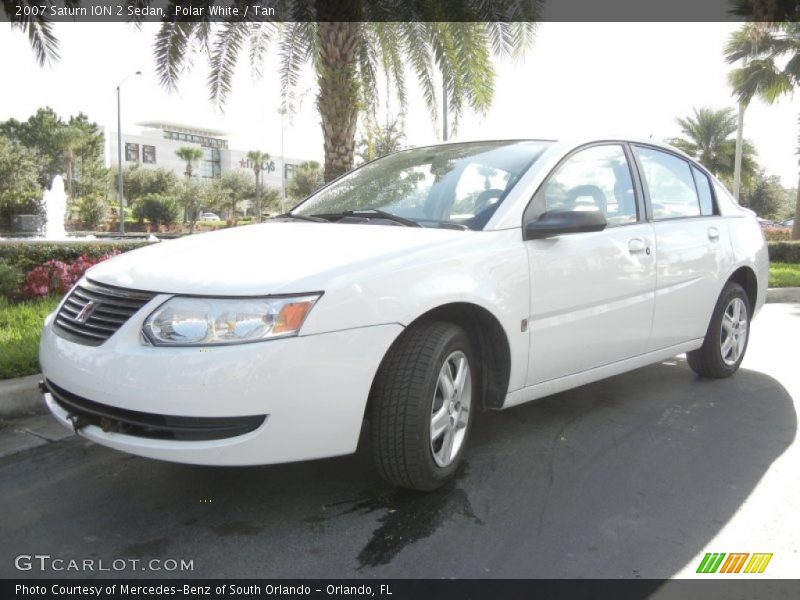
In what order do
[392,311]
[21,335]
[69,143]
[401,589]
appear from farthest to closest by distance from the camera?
[69,143]
[21,335]
[392,311]
[401,589]

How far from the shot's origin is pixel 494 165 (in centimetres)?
374

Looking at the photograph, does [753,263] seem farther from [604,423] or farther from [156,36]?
Answer: [156,36]

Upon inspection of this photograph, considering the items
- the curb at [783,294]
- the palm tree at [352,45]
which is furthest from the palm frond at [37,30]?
the curb at [783,294]

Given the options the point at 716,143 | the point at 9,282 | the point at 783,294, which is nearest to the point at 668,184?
the point at 9,282

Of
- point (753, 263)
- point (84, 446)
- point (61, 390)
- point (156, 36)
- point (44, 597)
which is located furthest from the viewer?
point (156, 36)

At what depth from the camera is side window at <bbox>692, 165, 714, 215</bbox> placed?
483 centimetres

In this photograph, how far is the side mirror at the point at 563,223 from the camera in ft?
10.9

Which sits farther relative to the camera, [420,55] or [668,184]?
[420,55]

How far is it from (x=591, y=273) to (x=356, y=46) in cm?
603

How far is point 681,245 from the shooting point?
4.34 m

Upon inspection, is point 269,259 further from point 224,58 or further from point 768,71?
point 768,71

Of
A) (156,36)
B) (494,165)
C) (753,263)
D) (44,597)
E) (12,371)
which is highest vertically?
(156,36)

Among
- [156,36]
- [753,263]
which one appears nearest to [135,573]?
[753,263]

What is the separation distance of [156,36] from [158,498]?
7.19 m
